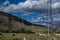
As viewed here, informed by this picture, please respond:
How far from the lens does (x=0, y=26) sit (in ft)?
646

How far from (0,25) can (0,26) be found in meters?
1.83

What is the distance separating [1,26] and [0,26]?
3041 mm

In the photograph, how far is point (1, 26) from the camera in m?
200

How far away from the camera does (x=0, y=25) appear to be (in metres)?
198

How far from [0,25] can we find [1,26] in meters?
1.79
